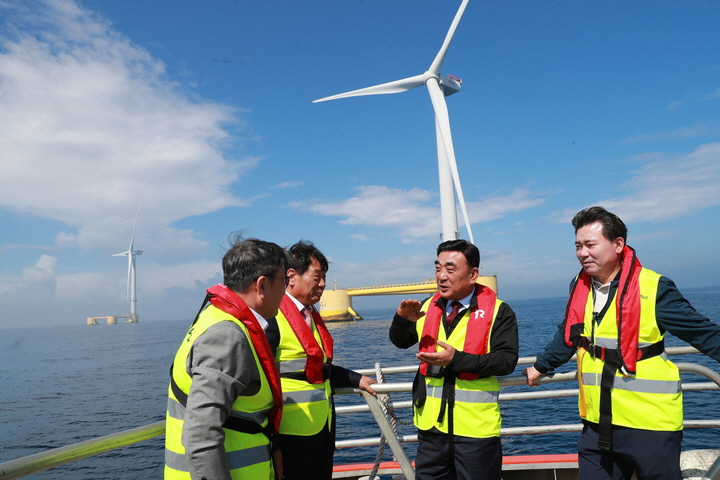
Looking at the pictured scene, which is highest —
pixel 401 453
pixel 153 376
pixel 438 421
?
pixel 438 421

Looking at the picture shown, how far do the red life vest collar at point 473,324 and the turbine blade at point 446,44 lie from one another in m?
25.3

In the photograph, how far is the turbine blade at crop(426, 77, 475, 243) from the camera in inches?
957

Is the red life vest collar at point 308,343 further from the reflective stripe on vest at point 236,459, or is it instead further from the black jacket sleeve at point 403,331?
the reflective stripe on vest at point 236,459

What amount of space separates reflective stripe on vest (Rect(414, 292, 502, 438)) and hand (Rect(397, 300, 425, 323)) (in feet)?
1.13

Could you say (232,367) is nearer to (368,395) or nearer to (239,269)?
(239,269)

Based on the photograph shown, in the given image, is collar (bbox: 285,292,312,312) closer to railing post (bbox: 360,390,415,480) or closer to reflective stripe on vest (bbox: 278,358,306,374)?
reflective stripe on vest (bbox: 278,358,306,374)

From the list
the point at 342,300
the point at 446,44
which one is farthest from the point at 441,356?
the point at 342,300

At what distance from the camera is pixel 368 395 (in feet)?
9.21

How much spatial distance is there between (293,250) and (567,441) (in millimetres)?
10386

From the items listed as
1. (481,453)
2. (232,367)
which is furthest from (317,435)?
(232,367)

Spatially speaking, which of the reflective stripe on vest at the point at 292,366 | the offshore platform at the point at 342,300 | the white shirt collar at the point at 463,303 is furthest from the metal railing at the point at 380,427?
the offshore platform at the point at 342,300

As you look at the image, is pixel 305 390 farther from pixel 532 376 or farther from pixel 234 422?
pixel 532 376

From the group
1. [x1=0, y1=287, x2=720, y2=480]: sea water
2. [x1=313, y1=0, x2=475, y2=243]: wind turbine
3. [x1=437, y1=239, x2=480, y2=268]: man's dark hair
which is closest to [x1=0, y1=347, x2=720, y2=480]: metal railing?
[x1=437, y1=239, x2=480, y2=268]: man's dark hair

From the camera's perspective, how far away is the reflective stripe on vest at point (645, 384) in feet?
7.72
